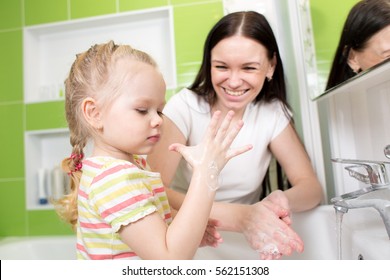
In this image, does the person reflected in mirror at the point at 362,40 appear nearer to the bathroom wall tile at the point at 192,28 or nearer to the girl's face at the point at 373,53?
the girl's face at the point at 373,53

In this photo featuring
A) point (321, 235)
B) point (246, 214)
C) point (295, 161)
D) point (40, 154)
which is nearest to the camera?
point (246, 214)

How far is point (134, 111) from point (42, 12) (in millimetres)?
984

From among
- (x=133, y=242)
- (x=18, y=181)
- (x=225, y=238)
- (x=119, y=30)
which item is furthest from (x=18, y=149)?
(x=133, y=242)

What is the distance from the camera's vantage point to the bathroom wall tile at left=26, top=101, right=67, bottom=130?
136cm

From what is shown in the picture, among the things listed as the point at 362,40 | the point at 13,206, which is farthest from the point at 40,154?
the point at 362,40

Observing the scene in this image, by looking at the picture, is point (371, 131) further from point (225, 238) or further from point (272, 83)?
point (225, 238)

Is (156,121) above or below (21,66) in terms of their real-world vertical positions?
below

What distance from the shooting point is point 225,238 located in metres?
0.83

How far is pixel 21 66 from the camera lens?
1319 millimetres

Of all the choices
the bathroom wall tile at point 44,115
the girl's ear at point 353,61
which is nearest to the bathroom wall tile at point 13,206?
the bathroom wall tile at point 44,115

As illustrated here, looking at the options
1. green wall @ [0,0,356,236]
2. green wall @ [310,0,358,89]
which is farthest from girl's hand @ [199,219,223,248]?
green wall @ [0,0,356,236]

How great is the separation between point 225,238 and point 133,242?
1.21 ft

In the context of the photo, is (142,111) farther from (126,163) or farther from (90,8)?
(90,8)

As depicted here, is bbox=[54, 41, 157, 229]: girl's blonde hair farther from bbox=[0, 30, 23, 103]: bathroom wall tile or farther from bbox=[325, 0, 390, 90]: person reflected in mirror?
bbox=[0, 30, 23, 103]: bathroom wall tile
